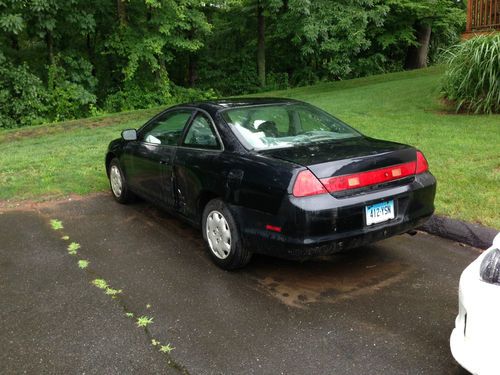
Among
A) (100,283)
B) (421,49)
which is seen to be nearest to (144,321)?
(100,283)

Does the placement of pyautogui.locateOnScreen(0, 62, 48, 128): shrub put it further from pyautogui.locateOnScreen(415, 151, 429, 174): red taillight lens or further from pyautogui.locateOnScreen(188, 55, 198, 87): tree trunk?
pyautogui.locateOnScreen(415, 151, 429, 174): red taillight lens

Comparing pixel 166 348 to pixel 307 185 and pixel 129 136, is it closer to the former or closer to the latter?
pixel 307 185

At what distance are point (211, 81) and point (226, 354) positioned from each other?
79.1ft

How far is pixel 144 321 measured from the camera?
3379 mm

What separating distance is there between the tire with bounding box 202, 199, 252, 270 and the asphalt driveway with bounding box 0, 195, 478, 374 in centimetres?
12

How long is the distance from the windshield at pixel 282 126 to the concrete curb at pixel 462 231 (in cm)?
122

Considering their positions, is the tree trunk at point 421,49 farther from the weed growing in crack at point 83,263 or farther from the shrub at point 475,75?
the weed growing in crack at point 83,263

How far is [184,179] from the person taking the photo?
4.61 meters

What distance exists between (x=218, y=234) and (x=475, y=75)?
749 centimetres

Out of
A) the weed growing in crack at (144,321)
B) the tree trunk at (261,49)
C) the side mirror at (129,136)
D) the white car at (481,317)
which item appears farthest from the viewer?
the tree trunk at (261,49)

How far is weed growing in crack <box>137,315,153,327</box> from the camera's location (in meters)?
3.34

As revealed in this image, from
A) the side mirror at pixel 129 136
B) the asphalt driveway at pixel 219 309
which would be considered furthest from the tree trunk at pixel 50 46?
the asphalt driveway at pixel 219 309

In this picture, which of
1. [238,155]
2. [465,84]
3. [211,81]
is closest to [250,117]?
[238,155]

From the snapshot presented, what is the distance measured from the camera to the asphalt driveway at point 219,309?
2910 millimetres
